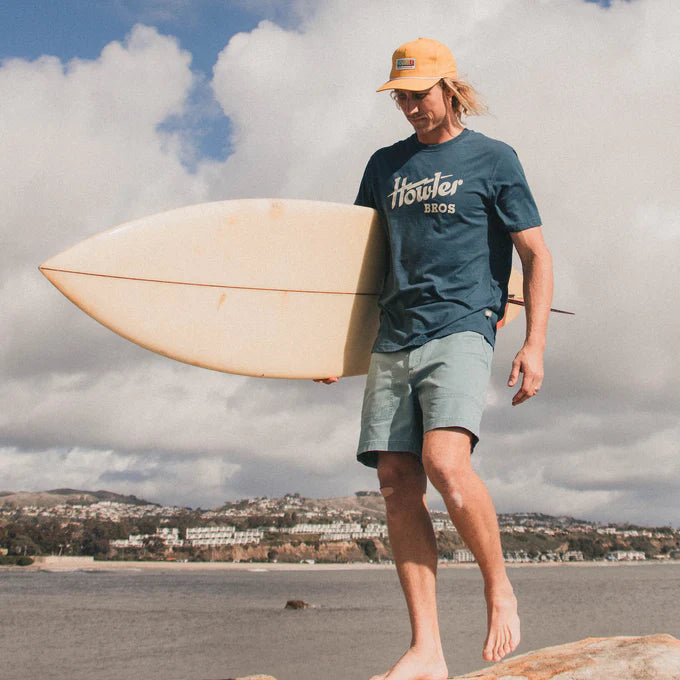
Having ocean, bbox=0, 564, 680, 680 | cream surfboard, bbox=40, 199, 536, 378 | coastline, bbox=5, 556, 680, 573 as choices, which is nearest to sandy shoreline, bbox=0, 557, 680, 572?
coastline, bbox=5, 556, 680, 573

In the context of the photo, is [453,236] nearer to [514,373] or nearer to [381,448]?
[514,373]

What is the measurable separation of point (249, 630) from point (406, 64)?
1748 inches

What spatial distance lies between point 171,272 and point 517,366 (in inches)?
61.8

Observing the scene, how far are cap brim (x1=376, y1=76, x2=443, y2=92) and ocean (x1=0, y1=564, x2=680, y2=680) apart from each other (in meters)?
25.4

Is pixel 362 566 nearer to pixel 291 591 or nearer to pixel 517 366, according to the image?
pixel 291 591

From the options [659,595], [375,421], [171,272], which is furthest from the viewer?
[659,595]

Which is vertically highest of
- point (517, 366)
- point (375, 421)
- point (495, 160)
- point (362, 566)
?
point (495, 160)

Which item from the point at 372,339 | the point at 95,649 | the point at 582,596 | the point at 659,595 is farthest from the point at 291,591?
the point at 372,339

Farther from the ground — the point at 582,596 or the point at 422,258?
the point at 422,258

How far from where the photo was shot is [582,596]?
243 ft

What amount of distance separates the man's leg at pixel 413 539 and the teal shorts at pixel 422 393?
0.09m

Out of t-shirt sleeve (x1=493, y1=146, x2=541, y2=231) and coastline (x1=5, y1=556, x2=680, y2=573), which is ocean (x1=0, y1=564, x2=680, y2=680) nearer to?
t-shirt sleeve (x1=493, y1=146, x2=541, y2=231)

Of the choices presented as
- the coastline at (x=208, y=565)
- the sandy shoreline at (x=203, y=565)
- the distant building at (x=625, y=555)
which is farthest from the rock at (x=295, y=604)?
the distant building at (x=625, y=555)

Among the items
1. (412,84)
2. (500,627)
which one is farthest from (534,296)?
(500,627)
